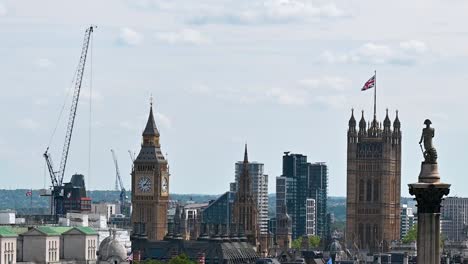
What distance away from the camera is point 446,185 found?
41.8 m

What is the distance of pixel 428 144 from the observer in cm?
4206

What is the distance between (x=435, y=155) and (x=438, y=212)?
1.07m

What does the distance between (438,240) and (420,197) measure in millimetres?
1069

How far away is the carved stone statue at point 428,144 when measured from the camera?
4197 centimetres

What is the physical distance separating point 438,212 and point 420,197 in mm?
438

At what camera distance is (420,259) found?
41656mm

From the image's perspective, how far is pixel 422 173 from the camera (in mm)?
42125

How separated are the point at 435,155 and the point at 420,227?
145 cm

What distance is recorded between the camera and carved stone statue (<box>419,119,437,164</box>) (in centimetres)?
4197

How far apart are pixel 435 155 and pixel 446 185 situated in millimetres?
616

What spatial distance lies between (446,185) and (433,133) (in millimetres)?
1048

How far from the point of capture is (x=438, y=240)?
41281 mm

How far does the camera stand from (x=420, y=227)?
4144cm
